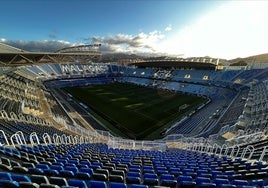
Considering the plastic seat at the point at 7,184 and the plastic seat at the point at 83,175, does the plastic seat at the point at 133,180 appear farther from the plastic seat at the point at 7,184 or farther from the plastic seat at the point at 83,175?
the plastic seat at the point at 7,184

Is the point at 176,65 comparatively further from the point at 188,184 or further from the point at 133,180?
the point at 133,180

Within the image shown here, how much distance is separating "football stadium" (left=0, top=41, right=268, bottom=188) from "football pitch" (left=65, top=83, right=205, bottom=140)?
189 millimetres

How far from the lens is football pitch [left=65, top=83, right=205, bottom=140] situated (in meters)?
32.8

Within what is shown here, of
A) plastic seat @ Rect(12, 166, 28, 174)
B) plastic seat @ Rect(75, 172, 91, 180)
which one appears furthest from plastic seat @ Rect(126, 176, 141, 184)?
plastic seat @ Rect(12, 166, 28, 174)

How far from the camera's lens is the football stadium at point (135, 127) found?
23.7ft

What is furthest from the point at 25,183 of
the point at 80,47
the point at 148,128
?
→ the point at 80,47

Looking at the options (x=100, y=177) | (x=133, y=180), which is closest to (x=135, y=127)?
(x=133, y=180)

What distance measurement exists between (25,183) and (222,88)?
60.9 m

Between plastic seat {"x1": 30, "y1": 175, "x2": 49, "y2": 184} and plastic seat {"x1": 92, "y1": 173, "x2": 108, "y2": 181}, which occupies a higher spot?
plastic seat {"x1": 30, "y1": 175, "x2": 49, "y2": 184}

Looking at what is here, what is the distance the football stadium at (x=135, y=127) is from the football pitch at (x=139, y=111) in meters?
0.19

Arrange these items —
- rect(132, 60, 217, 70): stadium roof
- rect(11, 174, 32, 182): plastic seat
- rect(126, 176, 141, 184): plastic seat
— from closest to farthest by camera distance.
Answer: rect(11, 174, 32, 182): plastic seat
rect(126, 176, 141, 184): plastic seat
rect(132, 60, 217, 70): stadium roof

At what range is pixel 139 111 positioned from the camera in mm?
42750

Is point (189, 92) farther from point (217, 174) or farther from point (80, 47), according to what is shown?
point (80, 47)

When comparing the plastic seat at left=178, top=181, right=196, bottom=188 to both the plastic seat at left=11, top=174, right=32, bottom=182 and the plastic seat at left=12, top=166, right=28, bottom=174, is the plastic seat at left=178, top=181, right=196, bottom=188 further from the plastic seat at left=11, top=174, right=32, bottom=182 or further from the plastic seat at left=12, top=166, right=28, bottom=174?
the plastic seat at left=12, top=166, right=28, bottom=174
